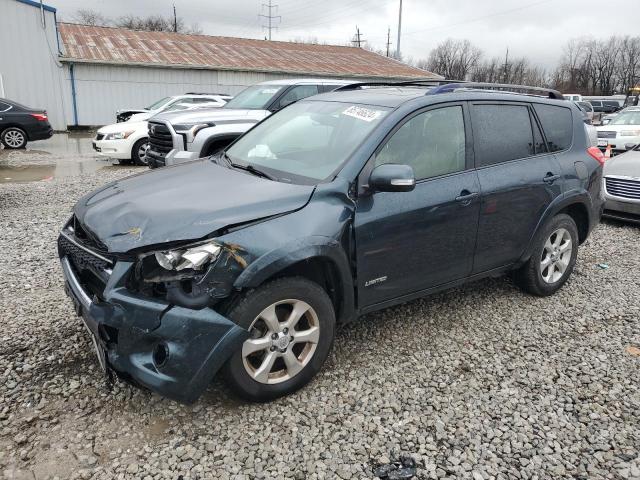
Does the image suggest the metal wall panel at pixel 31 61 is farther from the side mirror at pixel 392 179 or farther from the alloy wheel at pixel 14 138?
the side mirror at pixel 392 179

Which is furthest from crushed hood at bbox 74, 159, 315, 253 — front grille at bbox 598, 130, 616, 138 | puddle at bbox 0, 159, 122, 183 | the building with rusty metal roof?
the building with rusty metal roof

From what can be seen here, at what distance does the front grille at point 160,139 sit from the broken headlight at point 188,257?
6042mm

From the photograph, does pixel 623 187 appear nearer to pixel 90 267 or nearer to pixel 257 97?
pixel 257 97

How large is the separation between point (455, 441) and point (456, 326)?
1.39 m

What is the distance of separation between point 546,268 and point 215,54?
26.3 m

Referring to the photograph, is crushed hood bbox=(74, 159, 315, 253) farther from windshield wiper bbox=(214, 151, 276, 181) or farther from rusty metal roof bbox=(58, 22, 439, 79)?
rusty metal roof bbox=(58, 22, 439, 79)

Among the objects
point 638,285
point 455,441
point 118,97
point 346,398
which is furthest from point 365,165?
point 118,97

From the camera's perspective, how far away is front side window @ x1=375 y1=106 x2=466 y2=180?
3.39 m

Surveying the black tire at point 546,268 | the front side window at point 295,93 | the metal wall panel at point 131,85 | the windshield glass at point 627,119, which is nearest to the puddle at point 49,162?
the front side window at point 295,93

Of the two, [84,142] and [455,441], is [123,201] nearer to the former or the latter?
[455,441]

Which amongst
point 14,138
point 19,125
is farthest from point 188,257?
point 14,138

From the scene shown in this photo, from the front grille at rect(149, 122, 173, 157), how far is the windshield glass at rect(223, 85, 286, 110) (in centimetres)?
154

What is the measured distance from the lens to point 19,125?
14.4 m

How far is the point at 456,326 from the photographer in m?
4.01
